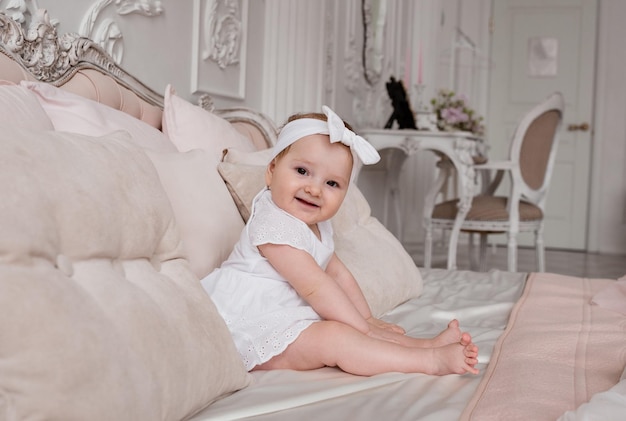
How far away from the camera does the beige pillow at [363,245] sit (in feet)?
5.32

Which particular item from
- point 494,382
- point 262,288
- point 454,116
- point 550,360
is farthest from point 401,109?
point 494,382

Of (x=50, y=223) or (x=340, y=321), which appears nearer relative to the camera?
(x=50, y=223)

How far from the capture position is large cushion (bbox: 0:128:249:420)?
27.4 inches

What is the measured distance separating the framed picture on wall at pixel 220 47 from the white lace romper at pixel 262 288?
1.30 metres

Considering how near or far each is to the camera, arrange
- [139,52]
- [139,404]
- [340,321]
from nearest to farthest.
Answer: [139,404], [340,321], [139,52]

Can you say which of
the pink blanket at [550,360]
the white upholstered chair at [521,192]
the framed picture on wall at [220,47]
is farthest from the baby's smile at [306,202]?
the white upholstered chair at [521,192]

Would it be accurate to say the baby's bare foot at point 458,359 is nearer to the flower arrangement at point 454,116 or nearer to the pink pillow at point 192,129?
the pink pillow at point 192,129

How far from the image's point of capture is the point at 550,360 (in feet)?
3.96

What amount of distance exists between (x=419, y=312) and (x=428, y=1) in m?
4.54

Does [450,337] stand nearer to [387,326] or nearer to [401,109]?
[387,326]

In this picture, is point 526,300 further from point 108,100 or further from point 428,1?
point 428,1

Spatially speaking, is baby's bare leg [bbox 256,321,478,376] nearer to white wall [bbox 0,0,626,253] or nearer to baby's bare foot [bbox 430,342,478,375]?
baby's bare foot [bbox 430,342,478,375]

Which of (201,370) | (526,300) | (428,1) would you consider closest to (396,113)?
(428,1)

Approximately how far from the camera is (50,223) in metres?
0.78
